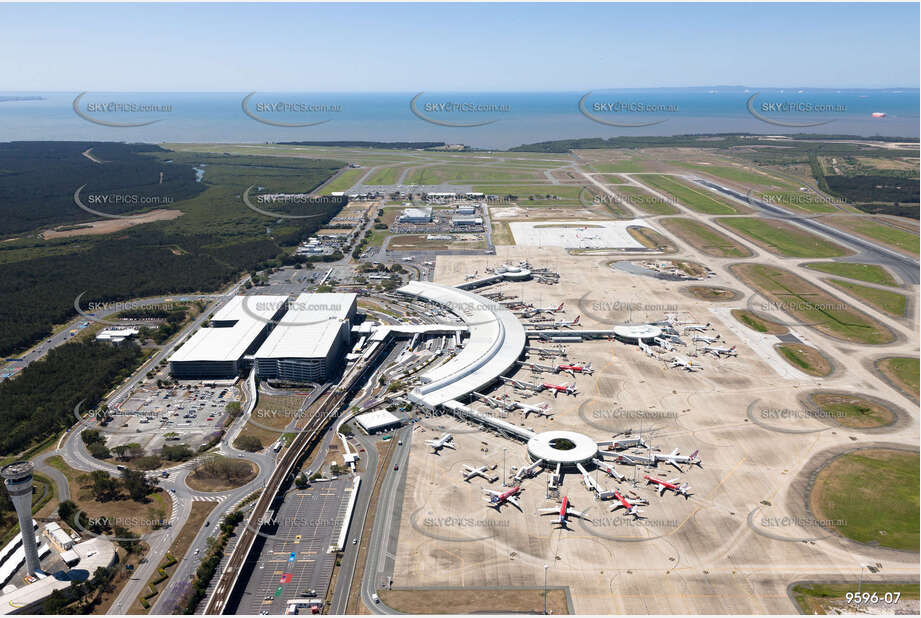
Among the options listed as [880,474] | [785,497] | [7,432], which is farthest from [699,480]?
[7,432]

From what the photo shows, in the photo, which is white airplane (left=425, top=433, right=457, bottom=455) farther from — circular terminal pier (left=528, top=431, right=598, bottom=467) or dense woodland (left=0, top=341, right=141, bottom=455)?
dense woodland (left=0, top=341, right=141, bottom=455)

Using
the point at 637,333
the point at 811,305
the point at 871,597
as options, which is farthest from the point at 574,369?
the point at 811,305

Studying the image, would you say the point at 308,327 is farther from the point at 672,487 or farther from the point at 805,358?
the point at 805,358

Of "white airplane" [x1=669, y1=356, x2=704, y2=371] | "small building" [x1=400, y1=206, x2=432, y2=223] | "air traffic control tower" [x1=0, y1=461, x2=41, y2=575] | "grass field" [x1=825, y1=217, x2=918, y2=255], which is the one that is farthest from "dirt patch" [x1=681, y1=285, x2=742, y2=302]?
"air traffic control tower" [x1=0, y1=461, x2=41, y2=575]

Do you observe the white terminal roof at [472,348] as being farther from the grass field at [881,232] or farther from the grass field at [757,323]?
the grass field at [881,232]

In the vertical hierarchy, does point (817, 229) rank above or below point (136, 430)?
above

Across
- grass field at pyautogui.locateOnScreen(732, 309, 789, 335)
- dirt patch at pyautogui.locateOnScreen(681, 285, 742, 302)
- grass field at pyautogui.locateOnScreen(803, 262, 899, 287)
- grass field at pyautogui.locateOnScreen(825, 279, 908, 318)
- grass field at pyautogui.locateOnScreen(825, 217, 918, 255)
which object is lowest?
grass field at pyautogui.locateOnScreen(732, 309, 789, 335)

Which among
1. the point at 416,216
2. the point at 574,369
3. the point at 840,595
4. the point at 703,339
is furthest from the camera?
the point at 416,216

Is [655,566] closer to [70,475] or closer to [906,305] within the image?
[70,475]
